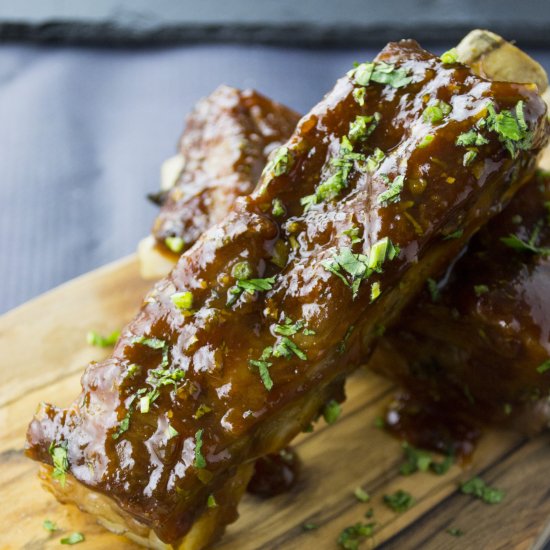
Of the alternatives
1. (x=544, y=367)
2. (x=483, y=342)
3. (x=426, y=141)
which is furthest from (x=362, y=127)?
(x=544, y=367)

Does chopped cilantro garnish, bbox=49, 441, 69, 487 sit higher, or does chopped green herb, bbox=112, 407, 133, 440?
chopped green herb, bbox=112, 407, 133, 440

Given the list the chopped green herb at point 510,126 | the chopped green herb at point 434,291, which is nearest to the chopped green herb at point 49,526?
the chopped green herb at point 434,291

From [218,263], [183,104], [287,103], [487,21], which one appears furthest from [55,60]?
[218,263]

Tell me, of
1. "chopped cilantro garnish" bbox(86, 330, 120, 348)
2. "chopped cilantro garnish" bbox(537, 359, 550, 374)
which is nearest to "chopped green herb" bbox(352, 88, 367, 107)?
"chopped cilantro garnish" bbox(537, 359, 550, 374)

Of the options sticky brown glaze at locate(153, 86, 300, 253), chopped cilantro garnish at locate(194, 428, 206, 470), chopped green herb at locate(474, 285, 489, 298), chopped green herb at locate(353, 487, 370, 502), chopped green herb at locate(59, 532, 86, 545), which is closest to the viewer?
chopped cilantro garnish at locate(194, 428, 206, 470)

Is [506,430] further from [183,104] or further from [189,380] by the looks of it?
[183,104]

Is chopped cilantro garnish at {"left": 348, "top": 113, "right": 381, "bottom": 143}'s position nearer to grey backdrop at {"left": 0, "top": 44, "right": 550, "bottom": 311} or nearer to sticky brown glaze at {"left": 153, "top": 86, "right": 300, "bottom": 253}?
sticky brown glaze at {"left": 153, "top": 86, "right": 300, "bottom": 253}

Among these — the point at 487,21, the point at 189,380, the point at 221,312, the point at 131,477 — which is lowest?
the point at 131,477
